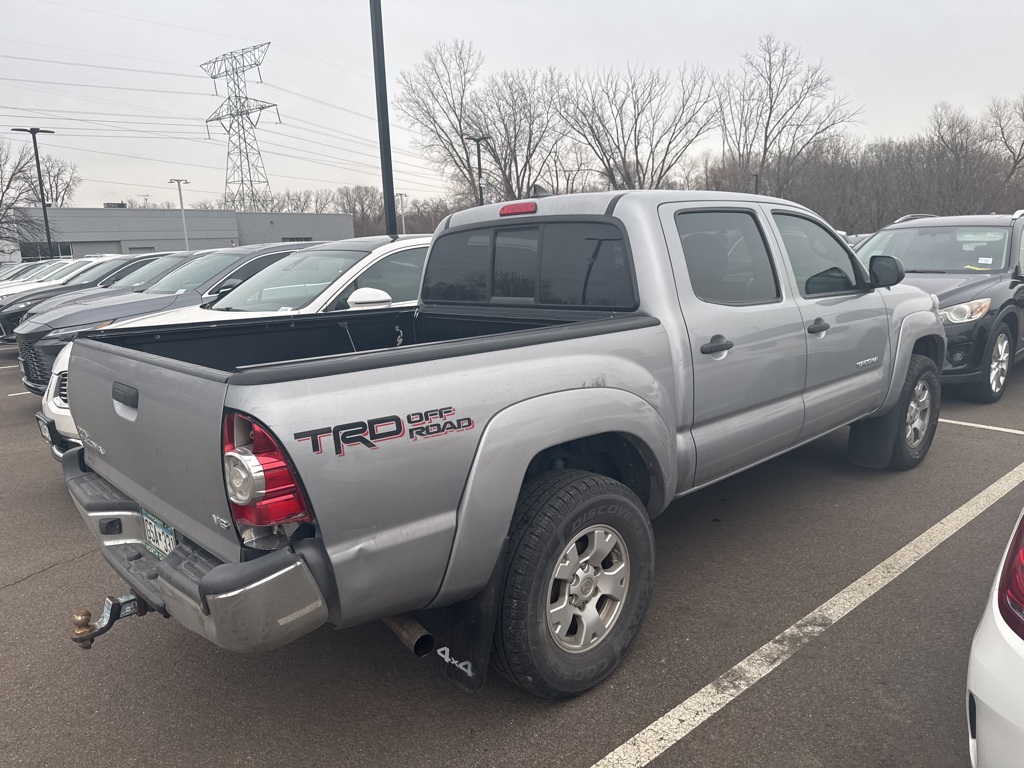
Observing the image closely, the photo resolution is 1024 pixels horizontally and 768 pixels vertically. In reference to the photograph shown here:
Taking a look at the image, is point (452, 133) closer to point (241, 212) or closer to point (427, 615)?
Result: point (241, 212)

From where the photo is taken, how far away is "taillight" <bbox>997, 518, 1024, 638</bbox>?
71.4 inches

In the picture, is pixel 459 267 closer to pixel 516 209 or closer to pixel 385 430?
pixel 516 209

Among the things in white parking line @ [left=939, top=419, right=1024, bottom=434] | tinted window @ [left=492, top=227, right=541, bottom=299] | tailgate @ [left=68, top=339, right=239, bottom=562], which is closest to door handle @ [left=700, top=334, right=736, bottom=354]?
tinted window @ [left=492, top=227, right=541, bottom=299]

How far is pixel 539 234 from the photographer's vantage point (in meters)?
3.65

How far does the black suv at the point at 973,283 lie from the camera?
22.4ft

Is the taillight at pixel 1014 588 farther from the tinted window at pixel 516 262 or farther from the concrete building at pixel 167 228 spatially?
the concrete building at pixel 167 228

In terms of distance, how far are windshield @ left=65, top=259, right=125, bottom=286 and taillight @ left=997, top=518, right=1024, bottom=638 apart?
51.0 ft

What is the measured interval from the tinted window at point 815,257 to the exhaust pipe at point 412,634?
8.97 ft

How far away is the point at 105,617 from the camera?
8.43 ft

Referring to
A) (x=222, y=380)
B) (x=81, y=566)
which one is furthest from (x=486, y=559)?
(x=81, y=566)

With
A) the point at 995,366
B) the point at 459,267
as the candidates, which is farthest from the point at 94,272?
the point at 995,366

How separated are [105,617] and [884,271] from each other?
4.37 metres

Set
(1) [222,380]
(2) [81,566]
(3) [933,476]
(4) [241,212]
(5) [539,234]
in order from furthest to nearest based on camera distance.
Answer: (4) [241,212], (3) [933,476], (2) [81,566], (5) [539,234], (1) [222,380]

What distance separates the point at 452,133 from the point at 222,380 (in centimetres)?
4066
